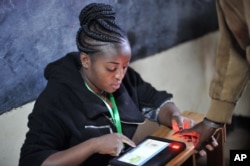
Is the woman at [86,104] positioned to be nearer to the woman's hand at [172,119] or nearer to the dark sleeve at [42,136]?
the dark sleeve at [42,136]

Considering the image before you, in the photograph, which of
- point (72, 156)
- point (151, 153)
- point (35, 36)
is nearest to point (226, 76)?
point (151, 153)

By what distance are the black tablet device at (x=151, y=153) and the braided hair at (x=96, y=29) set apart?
0.38 meters

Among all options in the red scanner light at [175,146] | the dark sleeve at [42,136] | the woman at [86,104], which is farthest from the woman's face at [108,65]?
the red scanner light at [175,146]

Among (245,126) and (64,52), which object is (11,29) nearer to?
(64,52)

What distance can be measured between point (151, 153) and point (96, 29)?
0.47 metres

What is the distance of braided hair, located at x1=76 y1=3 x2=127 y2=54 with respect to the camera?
1.31 m

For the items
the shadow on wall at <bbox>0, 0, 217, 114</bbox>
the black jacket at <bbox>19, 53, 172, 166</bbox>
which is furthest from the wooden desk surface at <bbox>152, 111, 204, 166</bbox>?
the shadow on wall at <bbox>0, 0, 217, 114</bbox>

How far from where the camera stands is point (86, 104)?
1.38 m

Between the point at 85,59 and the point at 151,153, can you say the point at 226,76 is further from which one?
the point at 85,59

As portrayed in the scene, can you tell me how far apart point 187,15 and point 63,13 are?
3.40ft

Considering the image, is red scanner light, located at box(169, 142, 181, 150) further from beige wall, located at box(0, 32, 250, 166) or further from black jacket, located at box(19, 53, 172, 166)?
beige wall, located at box(0, 32, 250, 166)

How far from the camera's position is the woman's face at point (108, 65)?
1.32 m

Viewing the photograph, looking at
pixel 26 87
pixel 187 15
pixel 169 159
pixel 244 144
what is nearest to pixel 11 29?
pixel 26 87

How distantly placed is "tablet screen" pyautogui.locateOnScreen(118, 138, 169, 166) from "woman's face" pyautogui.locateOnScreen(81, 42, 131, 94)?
236 mm
